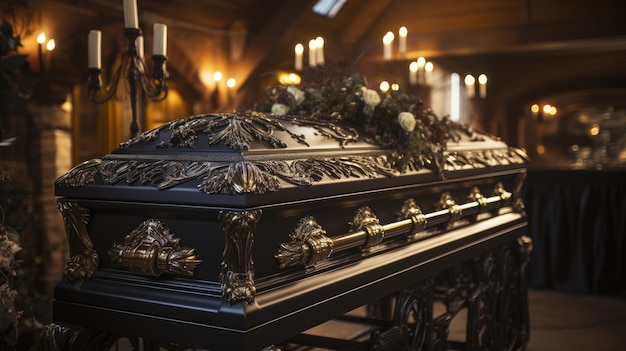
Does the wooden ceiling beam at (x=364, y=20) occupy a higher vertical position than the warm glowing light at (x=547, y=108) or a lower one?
higher

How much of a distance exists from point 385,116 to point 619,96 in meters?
11.4

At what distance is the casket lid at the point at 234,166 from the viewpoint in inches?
68.1

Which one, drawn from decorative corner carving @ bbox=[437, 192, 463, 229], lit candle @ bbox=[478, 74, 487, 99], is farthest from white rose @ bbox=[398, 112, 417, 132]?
lit candle @ bbox=[478, 74, 487, 99]

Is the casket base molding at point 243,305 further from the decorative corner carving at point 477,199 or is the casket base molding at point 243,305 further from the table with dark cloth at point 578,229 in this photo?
the table with dark cloth at point 578,229

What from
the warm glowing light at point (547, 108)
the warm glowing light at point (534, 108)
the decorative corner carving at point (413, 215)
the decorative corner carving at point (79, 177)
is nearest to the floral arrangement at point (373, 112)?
the decorative corner carving at point (413, 215)

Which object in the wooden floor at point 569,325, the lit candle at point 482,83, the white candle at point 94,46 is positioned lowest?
the wooden floor at point 569,325

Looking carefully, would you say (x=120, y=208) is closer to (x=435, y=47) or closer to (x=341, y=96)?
(x=341, y=96)

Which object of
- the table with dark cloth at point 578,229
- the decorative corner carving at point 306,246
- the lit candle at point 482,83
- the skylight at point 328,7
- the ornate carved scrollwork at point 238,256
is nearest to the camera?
the ornate carved scrollwork at point 238,256

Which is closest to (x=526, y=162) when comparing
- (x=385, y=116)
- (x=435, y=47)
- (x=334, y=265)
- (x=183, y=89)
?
(x=385, y=116)

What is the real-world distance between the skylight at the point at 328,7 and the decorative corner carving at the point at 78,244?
7.58m

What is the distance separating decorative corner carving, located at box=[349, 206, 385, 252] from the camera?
2.23 meters

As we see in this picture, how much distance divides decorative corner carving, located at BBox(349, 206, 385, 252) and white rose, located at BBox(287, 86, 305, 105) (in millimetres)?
680

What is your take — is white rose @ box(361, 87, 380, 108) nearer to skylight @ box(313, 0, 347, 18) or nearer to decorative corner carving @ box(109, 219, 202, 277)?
decorative corner carving @ box(109, 219, 202, 277)

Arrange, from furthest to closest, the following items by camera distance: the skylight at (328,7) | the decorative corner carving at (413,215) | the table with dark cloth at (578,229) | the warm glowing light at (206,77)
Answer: the skylight at (328,7) → the warm glowing light at (206,77) → the table with dark cloth at (578,229) → the decorative corner carving at (413,215)
